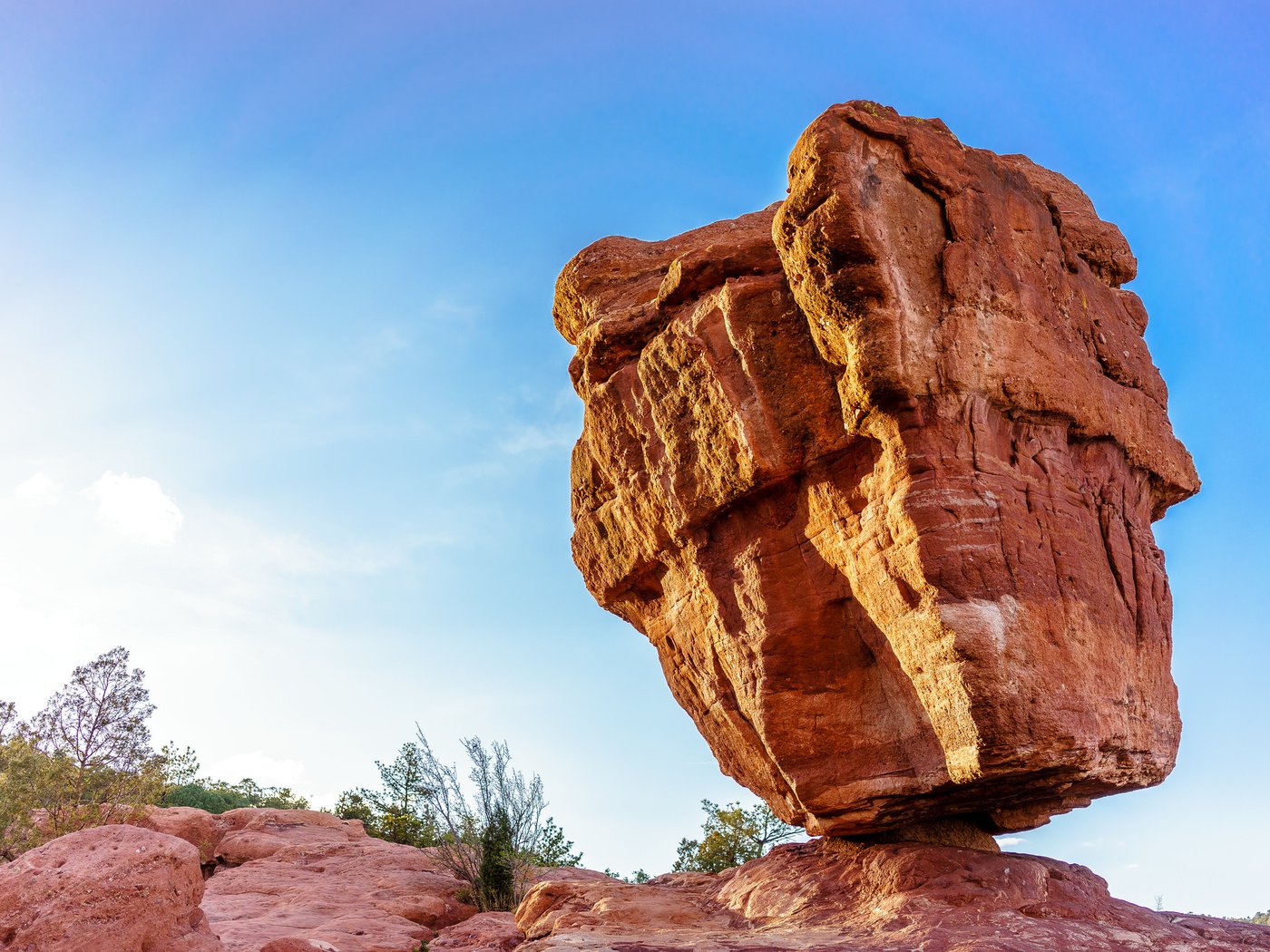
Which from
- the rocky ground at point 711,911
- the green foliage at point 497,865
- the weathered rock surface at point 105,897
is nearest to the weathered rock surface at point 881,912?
the rocky ground at point 711,911

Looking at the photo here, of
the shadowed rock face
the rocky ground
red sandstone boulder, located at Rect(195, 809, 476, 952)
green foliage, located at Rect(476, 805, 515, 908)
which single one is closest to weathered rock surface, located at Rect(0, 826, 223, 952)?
the rocky ground

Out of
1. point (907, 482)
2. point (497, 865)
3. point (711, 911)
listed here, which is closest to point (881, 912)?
point (711, 911)

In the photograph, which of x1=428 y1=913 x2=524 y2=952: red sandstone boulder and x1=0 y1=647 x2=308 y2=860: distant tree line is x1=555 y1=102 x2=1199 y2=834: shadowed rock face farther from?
x1=0 y1=647 x2=308 y2=860: distant tree line

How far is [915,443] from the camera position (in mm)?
9234

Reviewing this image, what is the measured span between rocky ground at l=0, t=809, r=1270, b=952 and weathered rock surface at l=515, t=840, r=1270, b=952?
0.02 meters

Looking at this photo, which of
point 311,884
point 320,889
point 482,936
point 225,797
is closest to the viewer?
point 482,936

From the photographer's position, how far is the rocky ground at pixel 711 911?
28.4ft

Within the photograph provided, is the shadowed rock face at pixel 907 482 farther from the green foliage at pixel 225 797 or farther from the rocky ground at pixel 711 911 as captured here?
the green foliage at pixel 225 797

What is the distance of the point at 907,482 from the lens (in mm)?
9219

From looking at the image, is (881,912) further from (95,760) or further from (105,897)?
(95,760)

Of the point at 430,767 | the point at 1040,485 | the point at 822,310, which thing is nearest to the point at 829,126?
the point at 822,310

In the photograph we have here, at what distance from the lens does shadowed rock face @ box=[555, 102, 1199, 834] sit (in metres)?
9.00

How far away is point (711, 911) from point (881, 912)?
117 inches

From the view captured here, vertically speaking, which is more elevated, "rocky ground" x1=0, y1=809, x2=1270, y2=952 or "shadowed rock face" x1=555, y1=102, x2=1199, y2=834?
"shadowed rock face" x1=555, y1=102, x2=1199, y2=834
